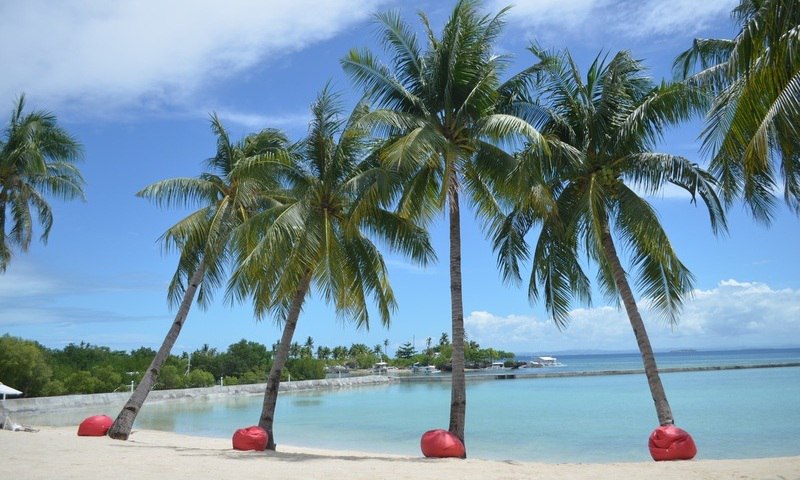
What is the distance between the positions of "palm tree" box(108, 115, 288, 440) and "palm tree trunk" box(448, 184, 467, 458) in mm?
5261

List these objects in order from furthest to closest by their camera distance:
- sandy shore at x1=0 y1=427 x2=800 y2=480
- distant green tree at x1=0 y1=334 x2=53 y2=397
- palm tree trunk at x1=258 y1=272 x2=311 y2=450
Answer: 1. distant green tree at x1=0 y1=334 x2=53 y2=397
2. palm tree trunk at x1=258 y1=272 x2=311 y2=450
3. sandy shore at x1=0 y1=427 x2=800 y2=480

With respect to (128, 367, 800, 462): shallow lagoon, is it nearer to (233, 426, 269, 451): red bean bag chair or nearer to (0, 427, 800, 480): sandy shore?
(233, 426, 269, 451): red bean bag chair

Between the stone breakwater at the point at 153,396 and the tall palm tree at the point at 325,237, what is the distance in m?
10.8

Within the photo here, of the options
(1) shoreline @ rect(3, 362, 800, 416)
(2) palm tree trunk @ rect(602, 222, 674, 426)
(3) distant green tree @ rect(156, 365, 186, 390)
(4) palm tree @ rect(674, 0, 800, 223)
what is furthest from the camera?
(3) distant green tree @ rect(156, 365, 186, 390)

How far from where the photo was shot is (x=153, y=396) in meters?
46.3

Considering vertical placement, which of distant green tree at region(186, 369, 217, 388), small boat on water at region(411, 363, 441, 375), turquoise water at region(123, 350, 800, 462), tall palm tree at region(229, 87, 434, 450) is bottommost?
turquoise water at region(123, 350, 800, 462)

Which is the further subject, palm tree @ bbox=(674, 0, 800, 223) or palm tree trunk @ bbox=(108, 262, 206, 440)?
palm tree trunk @ bbox=(108, 262, 206, 440)

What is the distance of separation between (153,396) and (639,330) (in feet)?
135

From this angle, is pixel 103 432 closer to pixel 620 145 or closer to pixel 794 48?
pixel 620 145

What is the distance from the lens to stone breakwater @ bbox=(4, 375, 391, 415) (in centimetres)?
3344

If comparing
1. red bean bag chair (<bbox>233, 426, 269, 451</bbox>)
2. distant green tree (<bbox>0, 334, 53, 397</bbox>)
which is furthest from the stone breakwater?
red bean bag chair (<bbox>233, 426, 269, 451</bbox>)

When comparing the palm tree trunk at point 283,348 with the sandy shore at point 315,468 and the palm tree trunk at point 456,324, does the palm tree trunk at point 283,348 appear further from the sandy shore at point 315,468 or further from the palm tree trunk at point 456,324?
the palm tree trunk at point 456,324

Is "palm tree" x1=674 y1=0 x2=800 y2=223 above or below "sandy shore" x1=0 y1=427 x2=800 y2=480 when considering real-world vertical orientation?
above

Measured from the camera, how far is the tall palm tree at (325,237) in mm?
13797
